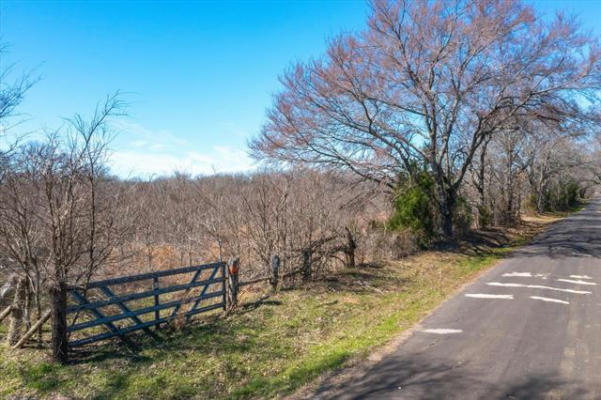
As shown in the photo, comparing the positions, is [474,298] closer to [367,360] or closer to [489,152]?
[367,360]

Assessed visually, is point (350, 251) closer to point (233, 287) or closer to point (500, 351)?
point (233, 287)

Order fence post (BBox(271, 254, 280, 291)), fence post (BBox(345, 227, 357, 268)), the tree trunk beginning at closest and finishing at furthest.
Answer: fence post (BBox(271, 254, 280, 291)) → fence post (BBox(345, 227, 357, 268)) → the tree trunk

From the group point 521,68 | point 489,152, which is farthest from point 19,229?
point 489,152

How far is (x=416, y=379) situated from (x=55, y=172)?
19.5 ft

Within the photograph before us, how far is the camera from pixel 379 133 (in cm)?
1791

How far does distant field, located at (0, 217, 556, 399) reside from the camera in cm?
556

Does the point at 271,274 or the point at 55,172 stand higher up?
the point at 55,172

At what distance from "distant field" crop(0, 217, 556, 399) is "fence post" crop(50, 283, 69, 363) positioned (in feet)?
0.62

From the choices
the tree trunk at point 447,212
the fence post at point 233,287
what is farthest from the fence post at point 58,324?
the tree trunk at point 447,212

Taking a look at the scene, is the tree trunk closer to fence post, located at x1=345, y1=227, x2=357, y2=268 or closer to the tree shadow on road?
fence post, located at x1=345, y1=227, x2=357, y2=268

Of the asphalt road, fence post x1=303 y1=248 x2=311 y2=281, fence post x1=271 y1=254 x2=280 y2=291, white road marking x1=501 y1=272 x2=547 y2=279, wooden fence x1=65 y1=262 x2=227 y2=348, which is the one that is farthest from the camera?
white road marking x1=501 y1=272 x2=547 y2=279

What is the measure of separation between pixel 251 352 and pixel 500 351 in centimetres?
376

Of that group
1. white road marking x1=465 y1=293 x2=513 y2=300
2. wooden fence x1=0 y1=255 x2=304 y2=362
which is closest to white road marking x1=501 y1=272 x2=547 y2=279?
white road marking x1=465 y1=293 x2=513 y2=300

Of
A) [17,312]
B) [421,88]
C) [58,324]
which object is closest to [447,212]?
[421,88]
